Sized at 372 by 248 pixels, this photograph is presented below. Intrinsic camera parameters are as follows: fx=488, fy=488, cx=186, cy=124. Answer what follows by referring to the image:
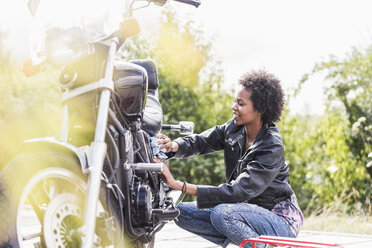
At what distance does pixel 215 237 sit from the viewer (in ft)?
10.2

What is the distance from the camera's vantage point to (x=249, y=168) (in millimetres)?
2754

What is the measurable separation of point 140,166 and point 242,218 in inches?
31.1

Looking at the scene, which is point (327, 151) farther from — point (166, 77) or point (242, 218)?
point (242, 218)

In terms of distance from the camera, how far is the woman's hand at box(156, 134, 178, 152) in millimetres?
2994

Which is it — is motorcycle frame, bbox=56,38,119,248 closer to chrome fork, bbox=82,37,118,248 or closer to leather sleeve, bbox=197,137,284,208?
chrome fork, bbox=82,37,118,248

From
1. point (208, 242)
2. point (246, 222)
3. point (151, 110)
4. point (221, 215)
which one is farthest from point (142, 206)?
point (208, 242)

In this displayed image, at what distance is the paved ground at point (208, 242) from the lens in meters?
4.07

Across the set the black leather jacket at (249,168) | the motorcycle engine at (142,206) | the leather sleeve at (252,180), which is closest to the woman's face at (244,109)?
the black leather jacket at (249,168)

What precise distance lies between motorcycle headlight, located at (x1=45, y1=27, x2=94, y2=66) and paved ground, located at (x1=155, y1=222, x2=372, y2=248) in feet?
7.98

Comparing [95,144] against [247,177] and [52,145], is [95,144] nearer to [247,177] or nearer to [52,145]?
[52,145]

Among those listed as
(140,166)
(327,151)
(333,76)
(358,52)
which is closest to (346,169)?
(327,151)

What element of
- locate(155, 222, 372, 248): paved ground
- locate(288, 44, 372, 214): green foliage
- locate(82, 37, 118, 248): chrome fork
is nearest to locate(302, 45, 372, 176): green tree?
locate(288, 44, 372, 214): green foliage

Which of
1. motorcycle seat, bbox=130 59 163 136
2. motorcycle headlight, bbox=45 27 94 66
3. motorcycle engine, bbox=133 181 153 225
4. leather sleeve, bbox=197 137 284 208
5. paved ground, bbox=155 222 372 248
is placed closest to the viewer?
motorcycle headlight, bbox=45 27 94 66

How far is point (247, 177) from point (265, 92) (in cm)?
57
